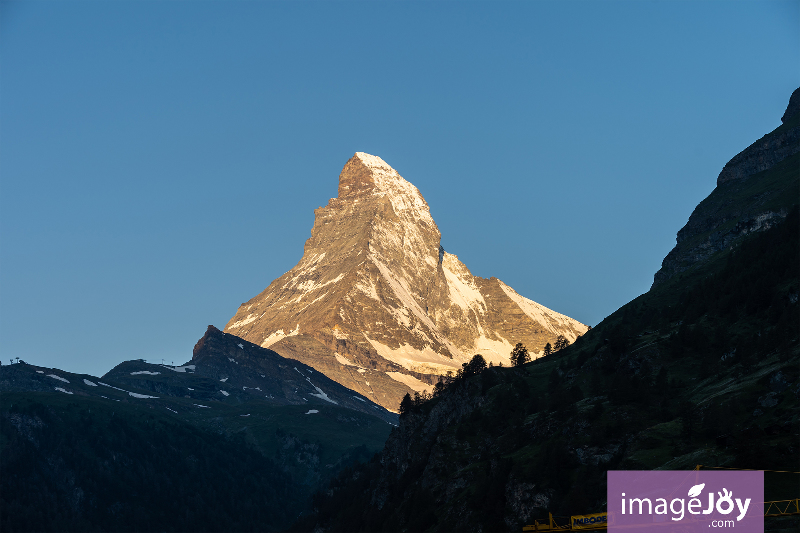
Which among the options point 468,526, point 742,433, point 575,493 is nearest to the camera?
point 742,433

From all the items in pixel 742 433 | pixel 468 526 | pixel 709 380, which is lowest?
pixel 468 526

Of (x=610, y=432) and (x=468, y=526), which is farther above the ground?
(x=610, y=432)

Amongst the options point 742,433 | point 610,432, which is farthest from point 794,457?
point 610,432

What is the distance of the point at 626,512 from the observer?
11581 centimetres

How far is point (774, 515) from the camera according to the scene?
3812 inches

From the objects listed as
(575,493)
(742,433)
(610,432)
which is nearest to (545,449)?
(610,432)

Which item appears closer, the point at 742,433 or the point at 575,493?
the point at 742,433

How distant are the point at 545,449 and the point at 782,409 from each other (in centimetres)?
5005

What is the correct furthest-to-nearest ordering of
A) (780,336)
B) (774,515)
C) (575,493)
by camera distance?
(780,336), (575,493), (774,515)

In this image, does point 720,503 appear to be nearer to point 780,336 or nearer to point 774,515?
point 774,515

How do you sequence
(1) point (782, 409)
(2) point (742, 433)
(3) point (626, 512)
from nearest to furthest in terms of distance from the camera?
(3) point (626, 512), (2) point (742, 433), (1) point (782, 409)

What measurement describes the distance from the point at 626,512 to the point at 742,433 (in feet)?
97.3

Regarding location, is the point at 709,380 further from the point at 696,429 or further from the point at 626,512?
the point at 626,512

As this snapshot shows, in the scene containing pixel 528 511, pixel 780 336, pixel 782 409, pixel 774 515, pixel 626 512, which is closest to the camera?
pixel 774 515
